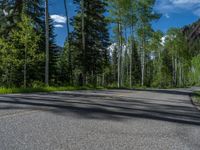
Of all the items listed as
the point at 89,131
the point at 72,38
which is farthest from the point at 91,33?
the point at 89,131

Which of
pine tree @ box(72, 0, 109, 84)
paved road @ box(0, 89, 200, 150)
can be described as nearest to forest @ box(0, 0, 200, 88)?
pine tree @ box(72, 0, 109, 84)

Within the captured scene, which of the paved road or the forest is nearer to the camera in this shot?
the paved road

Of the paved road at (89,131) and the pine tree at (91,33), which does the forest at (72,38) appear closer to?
the pine tree at (91,33)

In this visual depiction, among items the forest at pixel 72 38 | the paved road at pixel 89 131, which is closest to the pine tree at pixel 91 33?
the forest at pixel 72 38

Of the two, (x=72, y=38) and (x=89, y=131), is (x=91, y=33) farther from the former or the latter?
(x=89, y=131)

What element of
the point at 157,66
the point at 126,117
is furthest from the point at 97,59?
the point at 157,66

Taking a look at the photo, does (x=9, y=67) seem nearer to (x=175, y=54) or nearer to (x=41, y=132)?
(x=41, y=132)

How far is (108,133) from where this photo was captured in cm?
575

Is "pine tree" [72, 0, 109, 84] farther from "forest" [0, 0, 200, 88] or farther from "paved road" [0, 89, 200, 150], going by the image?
"paved road" [0, 89, 200, 150]

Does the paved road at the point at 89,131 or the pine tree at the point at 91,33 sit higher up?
the pine tree at the point at 91,33

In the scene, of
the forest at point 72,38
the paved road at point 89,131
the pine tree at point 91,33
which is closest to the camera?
the paved road at point 89,131

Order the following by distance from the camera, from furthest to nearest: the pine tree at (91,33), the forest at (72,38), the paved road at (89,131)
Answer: the pine tree at (91,33) → the forest at (72,38) → the paved road at (89,131)

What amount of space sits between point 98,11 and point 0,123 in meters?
33.0

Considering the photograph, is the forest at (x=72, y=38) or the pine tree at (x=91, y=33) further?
the pine tree at (x=91, y=33)
